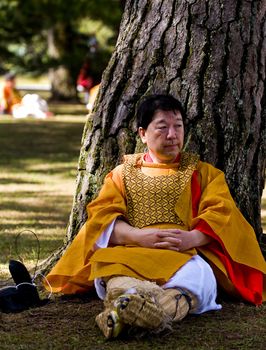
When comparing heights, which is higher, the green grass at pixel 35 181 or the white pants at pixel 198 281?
the white pants at pixel 198 281

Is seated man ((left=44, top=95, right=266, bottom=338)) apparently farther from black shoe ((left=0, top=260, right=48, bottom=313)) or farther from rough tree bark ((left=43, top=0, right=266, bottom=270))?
rough tree bark ((left=43, top=0, right=266, bottom=270))

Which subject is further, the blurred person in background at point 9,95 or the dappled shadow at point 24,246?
the blurred person in background at point 9,95

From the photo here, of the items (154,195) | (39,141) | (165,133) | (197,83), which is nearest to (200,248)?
(154,195)

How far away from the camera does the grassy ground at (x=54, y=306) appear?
4.72 metres

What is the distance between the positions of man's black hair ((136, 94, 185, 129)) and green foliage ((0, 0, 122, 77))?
22.7 m

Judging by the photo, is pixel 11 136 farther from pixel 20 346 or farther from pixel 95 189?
pixel 20 346

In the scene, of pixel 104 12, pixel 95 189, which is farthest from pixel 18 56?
pixel 95 189

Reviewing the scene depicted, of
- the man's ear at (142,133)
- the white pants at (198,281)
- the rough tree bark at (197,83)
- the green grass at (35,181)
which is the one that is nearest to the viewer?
the white pants at (198,281)

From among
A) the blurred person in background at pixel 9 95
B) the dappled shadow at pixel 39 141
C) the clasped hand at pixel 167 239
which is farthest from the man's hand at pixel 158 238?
the blurred person in background at pixel 9 95

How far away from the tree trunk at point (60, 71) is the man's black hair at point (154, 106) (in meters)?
24.8

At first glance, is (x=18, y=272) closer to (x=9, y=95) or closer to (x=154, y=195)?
(x=154, y=195)

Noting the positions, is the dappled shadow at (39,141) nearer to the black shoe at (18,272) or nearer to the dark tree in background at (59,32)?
the dark tree in background at (59,32)

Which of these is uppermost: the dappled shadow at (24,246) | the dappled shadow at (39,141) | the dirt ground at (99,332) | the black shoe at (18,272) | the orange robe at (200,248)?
the orange robe at (200,248)

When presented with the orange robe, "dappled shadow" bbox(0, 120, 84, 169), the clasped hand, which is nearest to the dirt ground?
the orange robe
